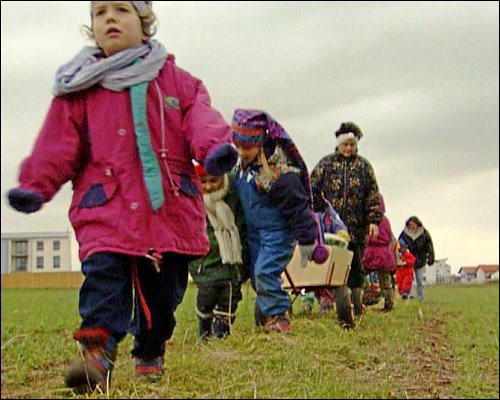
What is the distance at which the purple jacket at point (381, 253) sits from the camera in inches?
492

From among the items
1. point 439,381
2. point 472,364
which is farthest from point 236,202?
point 439,381

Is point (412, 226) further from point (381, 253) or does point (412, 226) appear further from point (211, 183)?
point (211, 183)

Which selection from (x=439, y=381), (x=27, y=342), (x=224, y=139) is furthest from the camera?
(x=27, y=342)

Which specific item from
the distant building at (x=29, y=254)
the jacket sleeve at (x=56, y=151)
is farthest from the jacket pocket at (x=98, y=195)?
the distant building at (x=29, y=254)

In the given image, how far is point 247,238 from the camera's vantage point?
7719 mm

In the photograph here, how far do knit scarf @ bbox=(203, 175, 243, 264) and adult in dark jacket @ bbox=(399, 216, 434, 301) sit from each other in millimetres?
11155

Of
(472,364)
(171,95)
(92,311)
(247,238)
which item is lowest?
(472,364)

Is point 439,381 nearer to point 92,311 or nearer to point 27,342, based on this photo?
point 92,311

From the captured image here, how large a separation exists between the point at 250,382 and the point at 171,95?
4.28 feet

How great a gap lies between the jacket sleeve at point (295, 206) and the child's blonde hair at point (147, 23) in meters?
2.77

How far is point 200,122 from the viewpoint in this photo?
4301 mm

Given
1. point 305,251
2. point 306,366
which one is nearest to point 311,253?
point 305,251

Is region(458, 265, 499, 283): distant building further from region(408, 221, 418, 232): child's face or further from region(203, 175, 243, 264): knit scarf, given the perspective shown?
region(203, 175, 243, 264): knit scarf

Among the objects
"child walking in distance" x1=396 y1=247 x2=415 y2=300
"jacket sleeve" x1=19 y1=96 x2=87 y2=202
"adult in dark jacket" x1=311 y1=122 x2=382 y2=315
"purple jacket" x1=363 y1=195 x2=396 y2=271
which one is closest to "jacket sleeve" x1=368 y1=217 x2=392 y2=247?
"purple jacket" x1=363 y1=195 x2=396 y2=271
